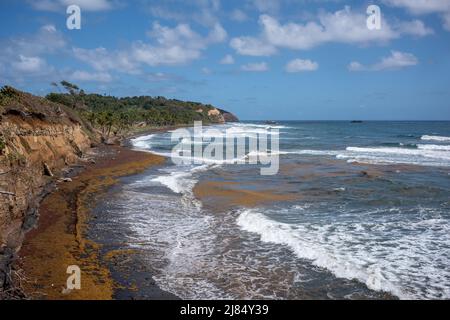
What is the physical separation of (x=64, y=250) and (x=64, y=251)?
8 cm

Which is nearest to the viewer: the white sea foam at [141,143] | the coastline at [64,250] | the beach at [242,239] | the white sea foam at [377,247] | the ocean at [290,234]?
the coastline at [64,250]

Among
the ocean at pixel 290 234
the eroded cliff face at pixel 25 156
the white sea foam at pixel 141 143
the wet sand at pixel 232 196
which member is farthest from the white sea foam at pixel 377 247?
the white sea foam at pixel 141 143

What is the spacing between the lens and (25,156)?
58.8ft

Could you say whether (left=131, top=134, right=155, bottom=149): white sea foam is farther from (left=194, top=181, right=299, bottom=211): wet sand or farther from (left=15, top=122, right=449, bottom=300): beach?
(left=194, top=181, right=299, bottom=211): wet sand

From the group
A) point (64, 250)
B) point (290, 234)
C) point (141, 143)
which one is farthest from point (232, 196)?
point (141, 143)

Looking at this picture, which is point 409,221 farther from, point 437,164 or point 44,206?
point 437,164

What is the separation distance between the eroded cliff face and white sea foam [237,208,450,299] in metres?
7.44

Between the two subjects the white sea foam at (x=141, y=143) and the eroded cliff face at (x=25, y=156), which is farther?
the white sea foam at (x=141, y=143)

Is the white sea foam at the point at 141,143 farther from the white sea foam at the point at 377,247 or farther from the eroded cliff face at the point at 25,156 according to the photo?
the white sea foam at the point at 377,247

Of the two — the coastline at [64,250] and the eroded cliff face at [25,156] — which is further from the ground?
the eroded cliff face at [25,156]

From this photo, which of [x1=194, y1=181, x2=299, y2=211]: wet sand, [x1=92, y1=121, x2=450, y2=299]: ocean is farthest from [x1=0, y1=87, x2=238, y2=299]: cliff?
[x1=194, y1=181, x2=299, y2=211]: wet sand

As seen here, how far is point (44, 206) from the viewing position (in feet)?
53.0

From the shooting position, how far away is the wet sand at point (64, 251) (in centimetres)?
902
